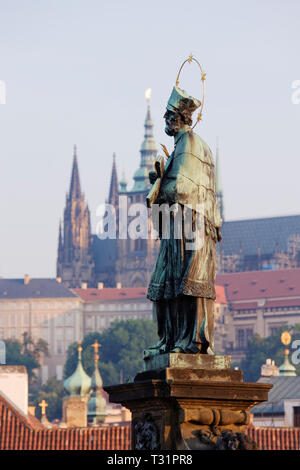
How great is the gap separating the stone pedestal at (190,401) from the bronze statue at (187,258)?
0.26 metres

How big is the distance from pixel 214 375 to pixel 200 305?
2.12 feet

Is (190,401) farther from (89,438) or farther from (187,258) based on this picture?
(89,438)

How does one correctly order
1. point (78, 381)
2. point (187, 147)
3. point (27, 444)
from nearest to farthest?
point (187, 147), point (27, 444), point (78, 381)

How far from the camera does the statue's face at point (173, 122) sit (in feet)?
50.8

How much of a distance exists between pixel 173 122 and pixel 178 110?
0.11m

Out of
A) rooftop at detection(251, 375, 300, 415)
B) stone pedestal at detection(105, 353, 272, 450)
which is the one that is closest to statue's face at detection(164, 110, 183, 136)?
stone pedestal at detection(105, 353, 272, 450)

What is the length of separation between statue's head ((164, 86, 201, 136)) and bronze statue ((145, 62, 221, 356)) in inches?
11.7

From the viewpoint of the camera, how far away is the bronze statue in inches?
586

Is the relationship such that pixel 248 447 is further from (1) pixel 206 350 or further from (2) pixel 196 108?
(2) pixel 196 108

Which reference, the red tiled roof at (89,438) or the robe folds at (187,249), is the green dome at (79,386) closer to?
the red tiled roof at (89,438)

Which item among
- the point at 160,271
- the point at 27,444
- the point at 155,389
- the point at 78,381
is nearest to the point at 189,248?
the point at 160,271

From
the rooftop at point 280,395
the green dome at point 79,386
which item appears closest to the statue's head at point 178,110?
the rooftop at point 280,395

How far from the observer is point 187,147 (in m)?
15.1

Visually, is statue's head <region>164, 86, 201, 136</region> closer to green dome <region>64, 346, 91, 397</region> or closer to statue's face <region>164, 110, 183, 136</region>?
statue's face <region>164, 110, 183, 136</region>
